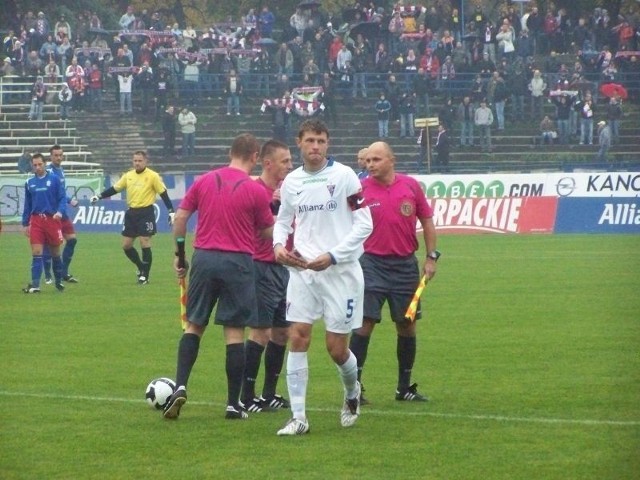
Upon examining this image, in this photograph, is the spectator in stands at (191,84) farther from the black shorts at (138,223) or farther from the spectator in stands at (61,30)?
the black shorts at (138,223)

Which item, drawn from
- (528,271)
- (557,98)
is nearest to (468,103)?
(557,98)

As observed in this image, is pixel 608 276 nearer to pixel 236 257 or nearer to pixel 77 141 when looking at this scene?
pixel 236 257

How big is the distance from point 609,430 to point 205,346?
6265 millimetres

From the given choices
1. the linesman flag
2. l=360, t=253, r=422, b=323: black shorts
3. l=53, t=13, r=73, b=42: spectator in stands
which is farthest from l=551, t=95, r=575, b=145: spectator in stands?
the linesman flag

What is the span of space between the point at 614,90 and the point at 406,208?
33.5m

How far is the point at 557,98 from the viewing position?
43.3m

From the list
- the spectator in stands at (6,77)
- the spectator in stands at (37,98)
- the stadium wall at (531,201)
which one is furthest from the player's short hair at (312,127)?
the spectator in stands at (6,77)

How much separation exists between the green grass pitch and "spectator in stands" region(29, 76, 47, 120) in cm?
2419

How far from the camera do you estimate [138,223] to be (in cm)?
2241

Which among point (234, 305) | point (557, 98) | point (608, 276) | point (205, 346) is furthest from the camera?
point (557, 98)

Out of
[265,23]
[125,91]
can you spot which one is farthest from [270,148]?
[265,23]

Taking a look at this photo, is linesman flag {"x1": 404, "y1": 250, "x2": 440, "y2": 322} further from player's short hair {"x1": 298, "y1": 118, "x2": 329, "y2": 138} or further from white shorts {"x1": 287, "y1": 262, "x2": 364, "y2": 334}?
player's short hair {"x1": 298, "y1": 118, "x2": 329, "y2": 138}

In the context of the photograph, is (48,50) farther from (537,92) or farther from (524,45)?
(537,92)

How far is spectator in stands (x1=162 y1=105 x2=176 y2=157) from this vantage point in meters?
43.4
